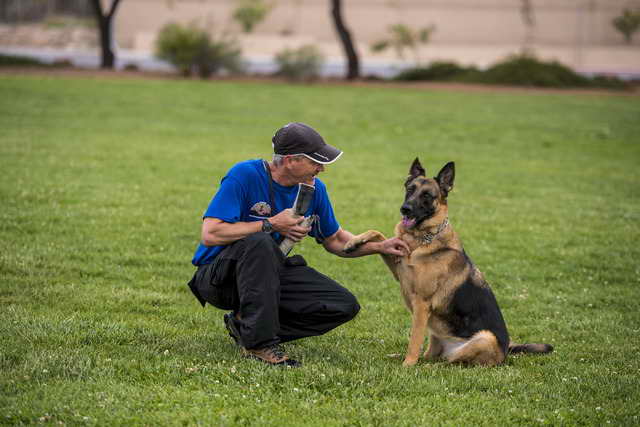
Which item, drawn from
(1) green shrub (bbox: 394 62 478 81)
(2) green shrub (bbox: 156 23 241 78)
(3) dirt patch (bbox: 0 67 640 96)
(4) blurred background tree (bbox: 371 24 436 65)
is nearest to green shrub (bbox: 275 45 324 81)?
(3) dirt patch (bbox: 0 67 640 96)

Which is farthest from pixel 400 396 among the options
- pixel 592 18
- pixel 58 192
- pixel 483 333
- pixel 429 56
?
pixel 592 18

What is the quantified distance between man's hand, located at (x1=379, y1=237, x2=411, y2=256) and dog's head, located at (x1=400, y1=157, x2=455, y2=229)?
0.52 ft

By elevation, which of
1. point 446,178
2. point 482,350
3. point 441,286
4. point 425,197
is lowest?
point 482,350

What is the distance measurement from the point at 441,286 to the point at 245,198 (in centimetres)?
166

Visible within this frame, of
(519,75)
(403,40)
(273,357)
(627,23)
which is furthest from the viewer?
(627,23)

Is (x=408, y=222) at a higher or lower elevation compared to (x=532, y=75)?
lower

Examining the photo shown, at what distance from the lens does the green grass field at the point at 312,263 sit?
488 cm

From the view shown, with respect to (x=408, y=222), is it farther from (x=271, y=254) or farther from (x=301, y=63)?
(x=301, y=63)

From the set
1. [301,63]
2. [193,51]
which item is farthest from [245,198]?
[301,63]

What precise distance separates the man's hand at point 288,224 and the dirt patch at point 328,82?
24652mm

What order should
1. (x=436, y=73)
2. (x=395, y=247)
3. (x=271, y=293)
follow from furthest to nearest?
1. (x=436, y=73)
2. (x=395, y=247)
3. (x=271, y=293)

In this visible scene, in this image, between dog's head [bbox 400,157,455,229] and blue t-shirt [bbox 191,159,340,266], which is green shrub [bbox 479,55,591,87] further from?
blue t-shirt [bbox 191,159,340,266]

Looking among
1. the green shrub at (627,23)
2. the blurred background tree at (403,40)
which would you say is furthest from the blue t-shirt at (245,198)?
the green shrub at (627,23)

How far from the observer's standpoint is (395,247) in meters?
Answer: 5.90
